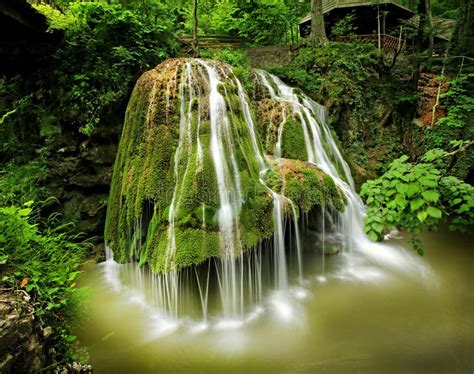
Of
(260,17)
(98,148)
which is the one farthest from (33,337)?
(260,17)

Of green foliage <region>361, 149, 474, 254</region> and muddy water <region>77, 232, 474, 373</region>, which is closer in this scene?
green foliage <region>361, 149, 474, 254</region>

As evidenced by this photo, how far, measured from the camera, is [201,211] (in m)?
4.23

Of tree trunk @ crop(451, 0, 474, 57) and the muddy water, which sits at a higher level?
tree trunk @ crop(451, 0, 474, 57)

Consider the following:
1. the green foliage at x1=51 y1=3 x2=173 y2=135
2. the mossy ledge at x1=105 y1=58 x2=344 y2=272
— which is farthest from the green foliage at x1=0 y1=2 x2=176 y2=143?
the mossy ledge at x1=105 y1=58 x2=344 y2=272

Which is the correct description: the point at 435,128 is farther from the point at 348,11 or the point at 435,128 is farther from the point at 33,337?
the point at 33,337

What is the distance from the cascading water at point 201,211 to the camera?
167 inches

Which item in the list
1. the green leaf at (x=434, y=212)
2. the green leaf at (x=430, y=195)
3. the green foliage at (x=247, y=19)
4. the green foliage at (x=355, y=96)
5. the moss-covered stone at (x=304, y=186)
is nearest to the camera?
the green leaf at (x=434, y=212)

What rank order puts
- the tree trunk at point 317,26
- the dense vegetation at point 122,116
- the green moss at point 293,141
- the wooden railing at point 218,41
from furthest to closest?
the wooden railing at point 218,41 < the tree trunk at point 317,26 < the green moss at point 293,141 < the dense vegetation at point 122,116

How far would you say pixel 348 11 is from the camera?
15.1 metres

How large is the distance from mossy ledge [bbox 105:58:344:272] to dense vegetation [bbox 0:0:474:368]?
105 cm

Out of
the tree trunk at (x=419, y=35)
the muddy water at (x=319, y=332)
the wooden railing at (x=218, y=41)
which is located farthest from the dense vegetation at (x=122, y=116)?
the muddy water at (x=319, y=332)

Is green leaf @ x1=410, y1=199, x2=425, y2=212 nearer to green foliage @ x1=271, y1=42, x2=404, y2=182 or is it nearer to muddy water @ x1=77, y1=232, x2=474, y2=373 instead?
muddy water @ x1=77, y1=232, x2=474, y2=373

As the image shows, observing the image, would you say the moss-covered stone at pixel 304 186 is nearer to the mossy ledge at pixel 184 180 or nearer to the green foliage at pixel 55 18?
the mossy ledge at pixel 184 180

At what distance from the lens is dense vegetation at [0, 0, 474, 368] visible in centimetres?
260
